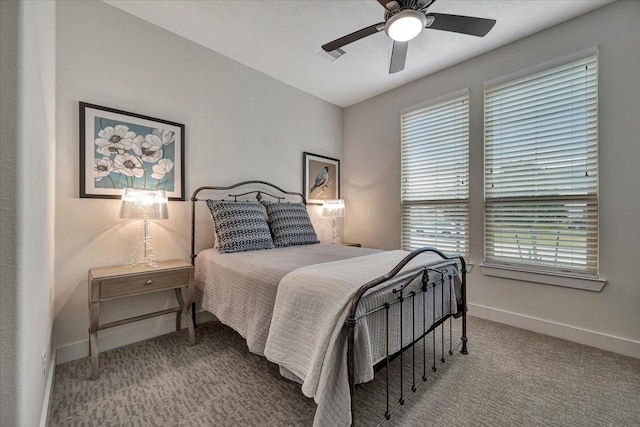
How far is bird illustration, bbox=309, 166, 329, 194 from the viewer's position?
13.6ft

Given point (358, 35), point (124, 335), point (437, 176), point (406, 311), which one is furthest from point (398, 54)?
Result: point (124, 335)

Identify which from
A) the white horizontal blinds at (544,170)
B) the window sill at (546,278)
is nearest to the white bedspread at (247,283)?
the window sill at (546,278)

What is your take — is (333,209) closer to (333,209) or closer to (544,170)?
(333,209)

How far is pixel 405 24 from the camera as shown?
6.01 feet

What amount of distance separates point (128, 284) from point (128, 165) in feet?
3.46

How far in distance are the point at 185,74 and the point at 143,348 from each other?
8.58 feet

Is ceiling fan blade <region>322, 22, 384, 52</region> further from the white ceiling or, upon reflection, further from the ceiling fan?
the white ceiling

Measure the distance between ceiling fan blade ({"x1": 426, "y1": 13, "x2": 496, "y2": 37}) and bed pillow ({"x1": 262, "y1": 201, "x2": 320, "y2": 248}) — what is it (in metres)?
2.10

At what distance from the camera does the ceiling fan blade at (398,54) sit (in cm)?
216

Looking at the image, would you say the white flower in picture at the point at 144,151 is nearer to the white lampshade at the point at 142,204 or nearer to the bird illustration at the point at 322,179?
the white lampshade at the point at 142,204

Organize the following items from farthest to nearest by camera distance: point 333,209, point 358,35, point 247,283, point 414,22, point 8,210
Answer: point 333,209 → point 358,35 → point 247,283 → point 414,22 → point 8,210

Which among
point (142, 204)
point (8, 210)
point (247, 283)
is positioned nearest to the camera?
point (8, 210)

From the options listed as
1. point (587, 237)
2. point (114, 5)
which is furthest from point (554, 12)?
point (114, 5)

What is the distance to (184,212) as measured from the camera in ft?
9.15
